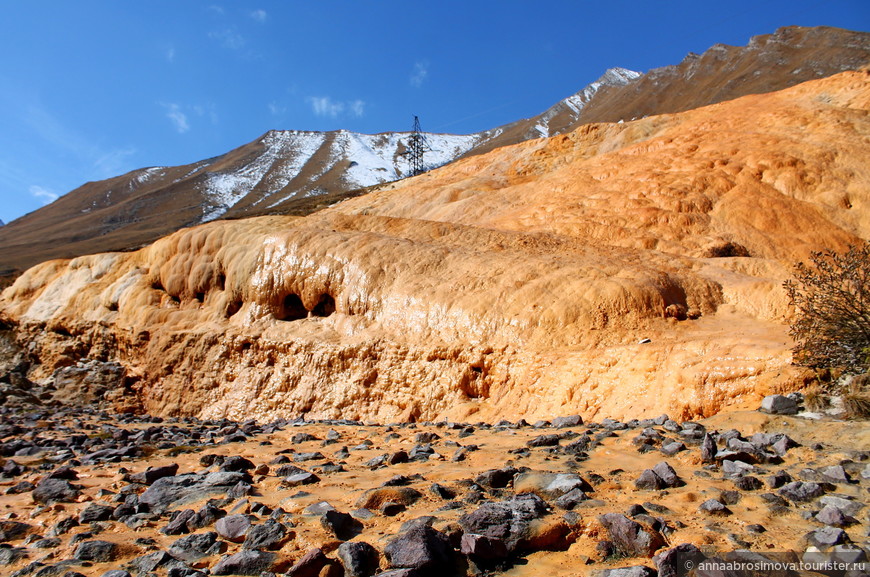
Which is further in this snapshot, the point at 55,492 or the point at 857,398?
A: the point at 857,398

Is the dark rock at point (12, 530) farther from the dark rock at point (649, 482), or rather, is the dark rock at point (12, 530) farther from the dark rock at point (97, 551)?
the dark rock at point (649, 482)

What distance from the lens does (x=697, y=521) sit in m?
3.37

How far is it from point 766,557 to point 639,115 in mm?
112208

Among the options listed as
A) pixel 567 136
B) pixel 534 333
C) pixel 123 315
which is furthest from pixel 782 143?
pixel 123 315

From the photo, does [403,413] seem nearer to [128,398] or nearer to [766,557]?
[766,557]

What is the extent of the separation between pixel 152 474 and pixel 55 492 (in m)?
0.77

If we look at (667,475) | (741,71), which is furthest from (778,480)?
(741,71)

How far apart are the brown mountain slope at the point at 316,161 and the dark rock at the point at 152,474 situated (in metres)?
60.1

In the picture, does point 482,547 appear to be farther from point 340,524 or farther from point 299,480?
point 299,480

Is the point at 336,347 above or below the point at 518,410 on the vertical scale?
above

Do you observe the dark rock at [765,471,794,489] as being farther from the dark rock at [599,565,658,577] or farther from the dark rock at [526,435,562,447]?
the dark rock at [526,435,562,447]

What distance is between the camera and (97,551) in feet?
11.6

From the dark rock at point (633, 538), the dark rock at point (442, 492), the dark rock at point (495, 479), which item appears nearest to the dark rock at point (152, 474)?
the dark rock at point (442, 492)

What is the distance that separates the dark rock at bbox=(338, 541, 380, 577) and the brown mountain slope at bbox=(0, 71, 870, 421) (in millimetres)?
5343
